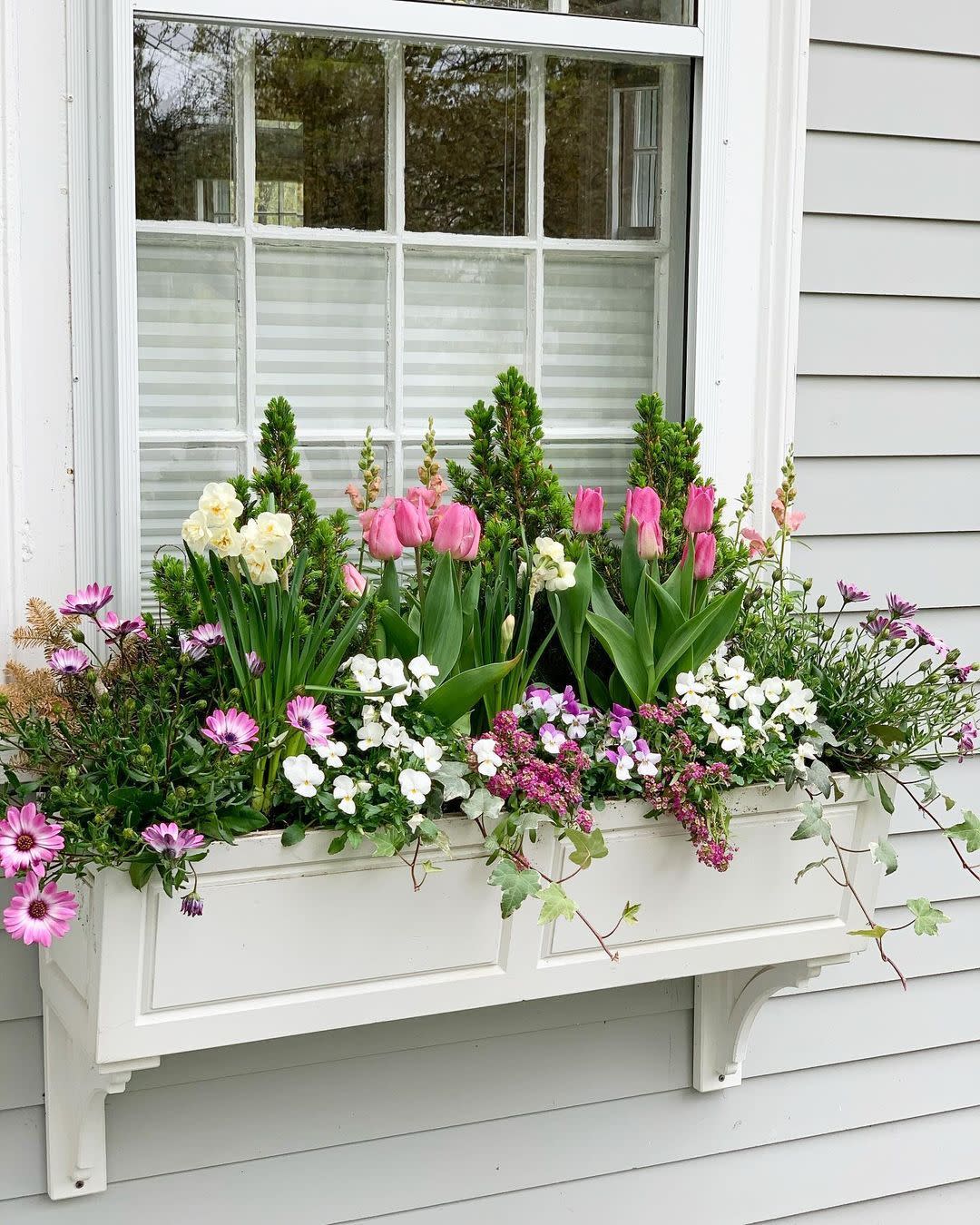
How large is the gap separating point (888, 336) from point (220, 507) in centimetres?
119

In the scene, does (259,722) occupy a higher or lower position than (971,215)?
lower

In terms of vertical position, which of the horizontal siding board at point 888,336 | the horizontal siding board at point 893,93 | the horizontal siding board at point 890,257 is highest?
the horizontal siding board at point 893,93

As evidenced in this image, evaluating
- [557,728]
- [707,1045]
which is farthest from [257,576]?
[707,1045]

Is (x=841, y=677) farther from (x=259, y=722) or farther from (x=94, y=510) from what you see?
(x=94, y=510)

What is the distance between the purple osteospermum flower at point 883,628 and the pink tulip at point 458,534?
2.01ft

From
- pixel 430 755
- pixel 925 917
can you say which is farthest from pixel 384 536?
pixel 925 917

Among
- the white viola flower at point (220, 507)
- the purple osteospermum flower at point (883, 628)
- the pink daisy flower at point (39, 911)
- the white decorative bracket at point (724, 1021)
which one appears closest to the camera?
the pink daisy flower at point (39, 911)

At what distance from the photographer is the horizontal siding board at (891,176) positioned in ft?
6.40

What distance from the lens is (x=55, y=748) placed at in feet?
4.77

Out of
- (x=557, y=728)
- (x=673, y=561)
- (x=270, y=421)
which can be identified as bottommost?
(x=557, y=728)

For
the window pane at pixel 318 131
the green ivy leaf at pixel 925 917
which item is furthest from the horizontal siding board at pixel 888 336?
the green ivy leaf at pixel 925 917

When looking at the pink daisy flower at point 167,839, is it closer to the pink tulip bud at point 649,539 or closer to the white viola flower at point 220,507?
the white viola flower at point 220,507

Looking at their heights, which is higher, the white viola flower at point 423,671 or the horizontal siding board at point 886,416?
the horizontal siding board at point 886,416

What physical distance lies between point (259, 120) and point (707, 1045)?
157cm
